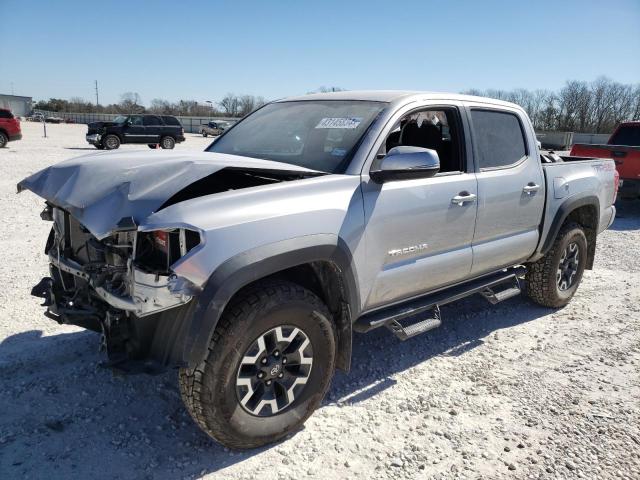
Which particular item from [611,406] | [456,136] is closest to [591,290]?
[611,406]

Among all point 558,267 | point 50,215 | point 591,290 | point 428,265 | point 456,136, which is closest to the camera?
point 50,215

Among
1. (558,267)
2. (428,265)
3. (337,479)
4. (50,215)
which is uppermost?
(50,215)

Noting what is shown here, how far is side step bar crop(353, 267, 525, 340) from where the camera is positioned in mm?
3299

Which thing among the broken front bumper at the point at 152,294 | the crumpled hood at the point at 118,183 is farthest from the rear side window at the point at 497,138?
the broken front bumper at the point at 152,294

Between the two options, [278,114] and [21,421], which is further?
[278,114]

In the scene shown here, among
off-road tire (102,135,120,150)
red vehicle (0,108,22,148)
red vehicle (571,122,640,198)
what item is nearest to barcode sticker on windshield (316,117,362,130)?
red vehicle (571,122,640,198)

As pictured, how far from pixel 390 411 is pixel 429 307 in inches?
31.3

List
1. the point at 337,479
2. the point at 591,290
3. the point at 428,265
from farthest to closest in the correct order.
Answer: the point at 591,290 < the point at 428,265 < the point at 337,479

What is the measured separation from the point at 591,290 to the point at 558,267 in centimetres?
116

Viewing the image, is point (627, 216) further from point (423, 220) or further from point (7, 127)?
point (7, 127)

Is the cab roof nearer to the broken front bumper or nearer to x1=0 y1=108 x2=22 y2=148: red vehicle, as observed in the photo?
the broken front bumper

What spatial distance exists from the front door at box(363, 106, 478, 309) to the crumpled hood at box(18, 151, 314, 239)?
60 cm

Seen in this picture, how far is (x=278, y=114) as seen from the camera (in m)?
4.05

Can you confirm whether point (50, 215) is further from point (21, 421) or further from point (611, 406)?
point (611, 406)
